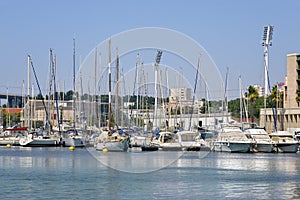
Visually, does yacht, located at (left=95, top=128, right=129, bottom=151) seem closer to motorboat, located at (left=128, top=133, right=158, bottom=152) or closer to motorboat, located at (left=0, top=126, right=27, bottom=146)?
motorboat, located at (left=128, top=133, right=158, bottom=152)

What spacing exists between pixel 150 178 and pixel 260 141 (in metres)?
42.9

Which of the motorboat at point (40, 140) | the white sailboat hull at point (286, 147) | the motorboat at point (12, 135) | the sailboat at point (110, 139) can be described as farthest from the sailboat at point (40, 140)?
the white sailboat hull at point (286, 147)

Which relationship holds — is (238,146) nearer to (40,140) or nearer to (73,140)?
(73,140)

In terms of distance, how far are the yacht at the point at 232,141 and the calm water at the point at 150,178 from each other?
10.5 meters

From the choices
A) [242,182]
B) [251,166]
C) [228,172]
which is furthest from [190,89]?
[242,182]

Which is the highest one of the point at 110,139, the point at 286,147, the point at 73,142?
the point at 110,139

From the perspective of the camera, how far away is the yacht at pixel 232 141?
9844 cm

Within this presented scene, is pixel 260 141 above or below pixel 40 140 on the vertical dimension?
above

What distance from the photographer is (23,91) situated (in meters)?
146

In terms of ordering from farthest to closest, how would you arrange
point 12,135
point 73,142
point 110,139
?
point 12,135, point 73,142, point 110,139

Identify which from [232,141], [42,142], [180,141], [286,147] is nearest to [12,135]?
[42,142]

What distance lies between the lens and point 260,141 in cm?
9950

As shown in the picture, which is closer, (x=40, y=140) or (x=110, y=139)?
(x=110, y=139)

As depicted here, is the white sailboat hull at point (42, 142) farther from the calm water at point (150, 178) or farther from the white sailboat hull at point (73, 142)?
the calm water at point (150, 178)
